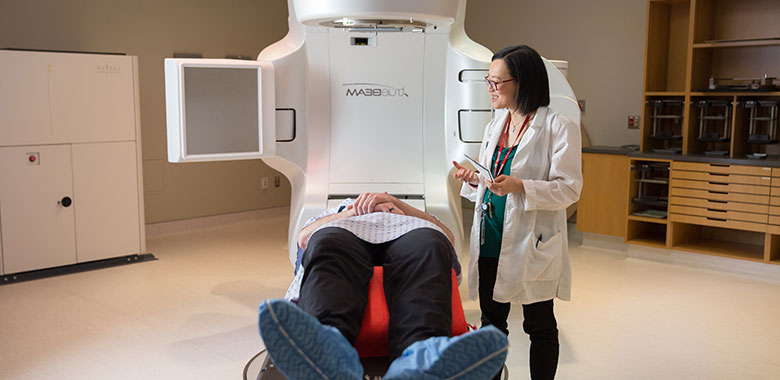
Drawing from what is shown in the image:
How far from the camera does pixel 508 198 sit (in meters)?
2.27

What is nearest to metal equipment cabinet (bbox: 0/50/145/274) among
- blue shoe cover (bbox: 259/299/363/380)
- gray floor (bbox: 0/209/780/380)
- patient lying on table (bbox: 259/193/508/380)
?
gray floor (bbox: 0/209/780/380)

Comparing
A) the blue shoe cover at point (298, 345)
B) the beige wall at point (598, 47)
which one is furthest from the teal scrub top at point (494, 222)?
the beige wall at point (598, 47)

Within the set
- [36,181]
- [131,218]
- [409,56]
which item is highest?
[409,56]

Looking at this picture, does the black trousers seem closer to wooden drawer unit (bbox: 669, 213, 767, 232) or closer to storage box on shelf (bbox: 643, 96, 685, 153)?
wooden drawer unit (bbox: 669, 213, 767, 232)

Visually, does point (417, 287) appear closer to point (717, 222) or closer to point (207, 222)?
point (717, 222)

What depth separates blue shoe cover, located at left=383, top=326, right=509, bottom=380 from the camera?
1563 millimetres

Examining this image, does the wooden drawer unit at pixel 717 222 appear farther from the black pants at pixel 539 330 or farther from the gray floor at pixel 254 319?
the black pants at pixel 539 330

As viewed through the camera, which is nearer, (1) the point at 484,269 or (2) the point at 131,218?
(1) the point at 484,269

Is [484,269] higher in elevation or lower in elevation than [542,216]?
lower

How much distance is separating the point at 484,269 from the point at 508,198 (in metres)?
0.28

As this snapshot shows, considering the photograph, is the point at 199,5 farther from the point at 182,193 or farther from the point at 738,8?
the point at 738,8

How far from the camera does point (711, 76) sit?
17.3ft

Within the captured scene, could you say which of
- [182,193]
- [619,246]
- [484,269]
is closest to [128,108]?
[182,193]

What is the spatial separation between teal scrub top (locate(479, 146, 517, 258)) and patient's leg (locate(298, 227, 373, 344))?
41 cm
